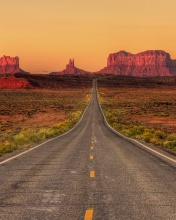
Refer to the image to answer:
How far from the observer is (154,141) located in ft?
93.5

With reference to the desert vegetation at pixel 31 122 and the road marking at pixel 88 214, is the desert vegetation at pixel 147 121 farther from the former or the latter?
the road marking at pixel 88 214

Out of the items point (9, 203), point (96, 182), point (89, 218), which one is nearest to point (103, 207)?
point (89, 218)

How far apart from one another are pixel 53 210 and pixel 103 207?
1.01m

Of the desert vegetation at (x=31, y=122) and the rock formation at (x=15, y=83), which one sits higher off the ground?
the rock formation at (x=15, y=83)

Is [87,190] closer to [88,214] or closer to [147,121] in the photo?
[88,214]

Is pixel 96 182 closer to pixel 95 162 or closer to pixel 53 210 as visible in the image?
pixel 53 210

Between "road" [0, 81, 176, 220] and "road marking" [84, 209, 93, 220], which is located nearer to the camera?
"road marking" [84, 209, 93, 220]

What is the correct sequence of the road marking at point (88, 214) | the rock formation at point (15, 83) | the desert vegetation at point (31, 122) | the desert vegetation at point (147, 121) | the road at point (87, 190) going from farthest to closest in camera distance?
the rock formation at point (15, 83), the desert vegetation at point (147, 121), the desert vegetation at point (31, 122), the road at point (87, 190), the road marking at point (88, 214)

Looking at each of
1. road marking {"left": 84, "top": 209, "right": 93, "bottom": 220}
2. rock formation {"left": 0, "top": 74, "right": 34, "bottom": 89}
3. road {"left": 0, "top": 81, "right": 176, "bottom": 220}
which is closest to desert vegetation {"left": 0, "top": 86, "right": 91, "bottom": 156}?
road {"left": 0, "top": 81, "right": 176, "bottom": 220}

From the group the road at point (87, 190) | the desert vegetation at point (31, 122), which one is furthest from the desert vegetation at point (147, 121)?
the road at point (87, 190)

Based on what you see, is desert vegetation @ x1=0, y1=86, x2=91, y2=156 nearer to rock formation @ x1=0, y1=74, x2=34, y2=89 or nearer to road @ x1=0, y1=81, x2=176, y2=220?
road @ x1=0, y1=81, x2=176, y2=220

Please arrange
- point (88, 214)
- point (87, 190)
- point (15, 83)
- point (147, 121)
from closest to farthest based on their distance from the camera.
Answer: point (88, 214), point (87, 190), point (147, 121), point (15, 83)

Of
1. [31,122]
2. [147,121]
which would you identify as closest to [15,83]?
[31,122]

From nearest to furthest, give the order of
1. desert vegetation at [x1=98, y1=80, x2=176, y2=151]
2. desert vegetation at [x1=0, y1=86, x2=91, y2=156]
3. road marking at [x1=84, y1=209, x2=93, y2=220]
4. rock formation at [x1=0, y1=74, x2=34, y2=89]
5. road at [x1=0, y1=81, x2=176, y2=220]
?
road marking at [x1=84, y1=209, x2=93, y2=220]
road at [x1=0, y1=81, x2=176, y2=220]
desert vegetation at [x1=0, y1=86, x2=91, y2=156]
desert vegetation at [x1=98, y1=80, x2=176, y2=151]
rock formation at [x1=0, y1=74, x2=34, y2=89]
